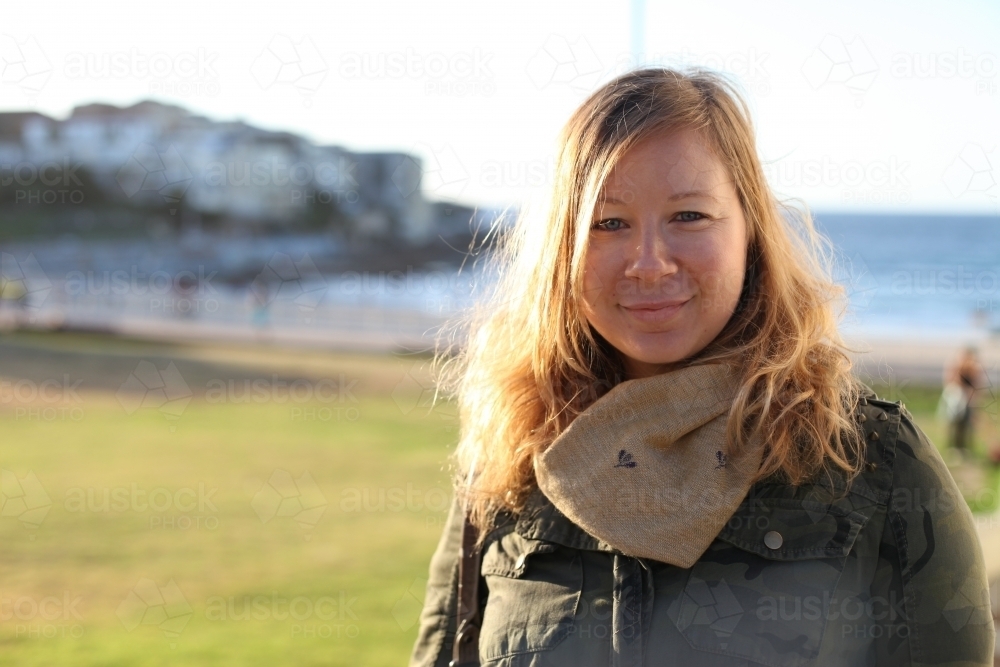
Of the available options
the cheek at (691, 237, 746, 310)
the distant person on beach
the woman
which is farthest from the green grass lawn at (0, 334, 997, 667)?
the distant person on beach

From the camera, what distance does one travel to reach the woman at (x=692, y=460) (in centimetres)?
139

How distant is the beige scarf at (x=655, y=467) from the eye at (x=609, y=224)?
265 mm

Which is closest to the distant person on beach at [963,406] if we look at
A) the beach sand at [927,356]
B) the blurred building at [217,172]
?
the beach sand at [927,356]

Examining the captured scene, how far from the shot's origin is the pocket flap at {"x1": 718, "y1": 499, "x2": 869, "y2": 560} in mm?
1407

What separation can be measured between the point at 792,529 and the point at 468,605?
61cm

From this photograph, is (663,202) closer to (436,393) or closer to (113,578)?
(436,393)

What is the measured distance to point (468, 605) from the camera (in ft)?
5.59

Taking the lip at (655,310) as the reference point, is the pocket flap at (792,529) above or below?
below

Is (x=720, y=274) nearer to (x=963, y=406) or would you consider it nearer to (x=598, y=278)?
(x=598, y=278)

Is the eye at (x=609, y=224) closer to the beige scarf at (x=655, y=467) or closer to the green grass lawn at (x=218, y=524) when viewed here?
the beige scarf at (x=655, y=467)

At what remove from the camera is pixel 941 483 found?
4.54ft

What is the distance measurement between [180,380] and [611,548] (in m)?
15.3

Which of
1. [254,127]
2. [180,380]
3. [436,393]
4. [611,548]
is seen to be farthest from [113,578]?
[254,127]

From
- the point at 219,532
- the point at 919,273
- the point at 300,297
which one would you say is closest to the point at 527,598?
the point at 919,273
